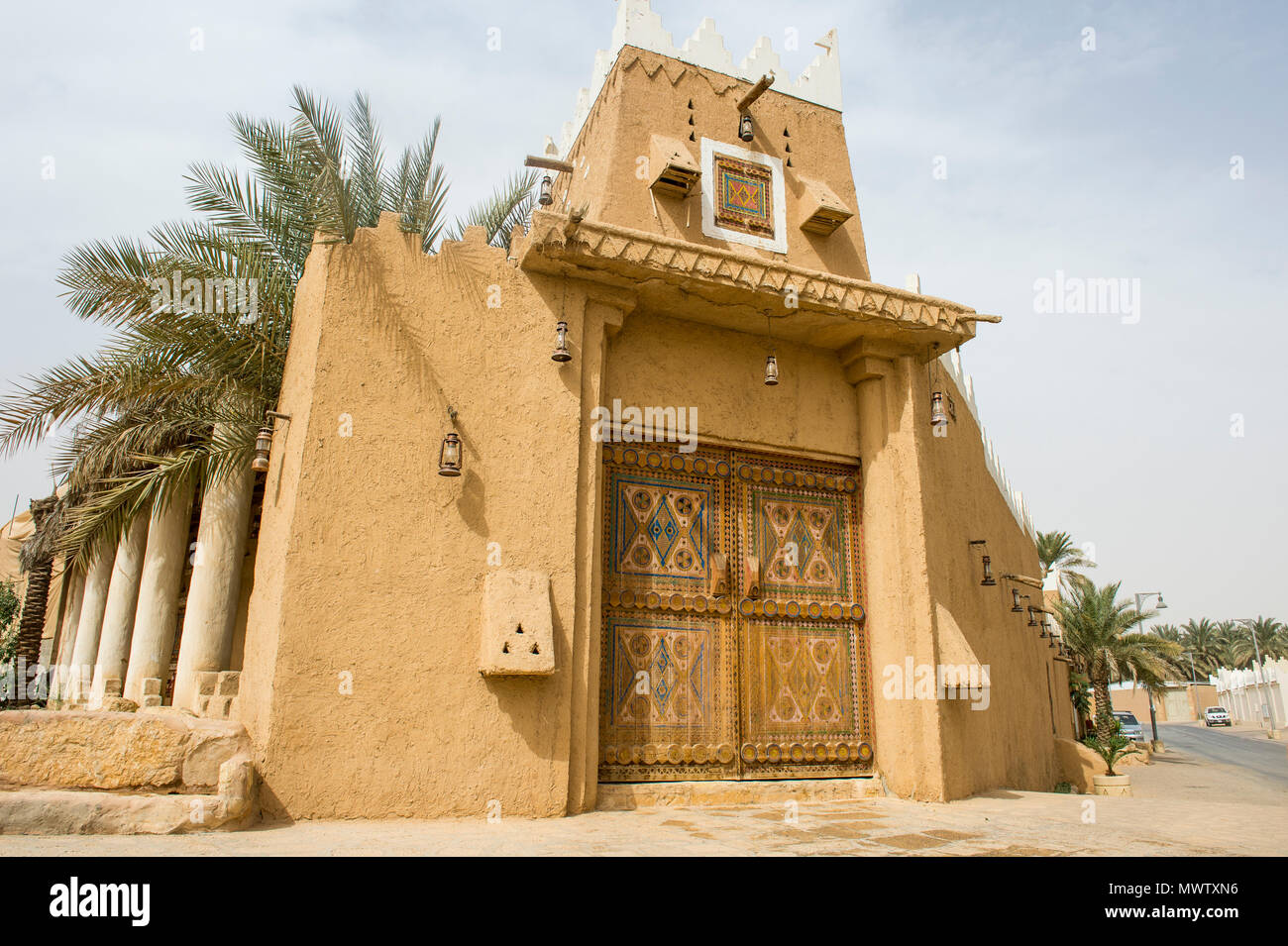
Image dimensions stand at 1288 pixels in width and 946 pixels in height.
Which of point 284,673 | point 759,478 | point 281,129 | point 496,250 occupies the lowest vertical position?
point 284,673

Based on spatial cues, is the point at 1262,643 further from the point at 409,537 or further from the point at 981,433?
the point at 409,537

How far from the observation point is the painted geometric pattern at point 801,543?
7.55m

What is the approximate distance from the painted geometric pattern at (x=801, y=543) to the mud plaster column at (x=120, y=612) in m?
7.67

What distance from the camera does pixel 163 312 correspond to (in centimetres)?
866

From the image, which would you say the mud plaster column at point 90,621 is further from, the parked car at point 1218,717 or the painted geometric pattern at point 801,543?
the parked car at point 1218,717

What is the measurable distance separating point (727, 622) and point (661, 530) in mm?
965

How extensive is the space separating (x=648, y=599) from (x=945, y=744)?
8.96 ft

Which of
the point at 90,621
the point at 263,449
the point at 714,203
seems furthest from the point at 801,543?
the point at 90,621

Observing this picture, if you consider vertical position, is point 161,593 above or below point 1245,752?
above

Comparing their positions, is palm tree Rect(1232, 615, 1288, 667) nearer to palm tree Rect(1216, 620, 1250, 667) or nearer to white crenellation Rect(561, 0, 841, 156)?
palm tree Rect(1216, 620, 1250, 667)

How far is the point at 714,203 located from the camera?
826 centimetres
